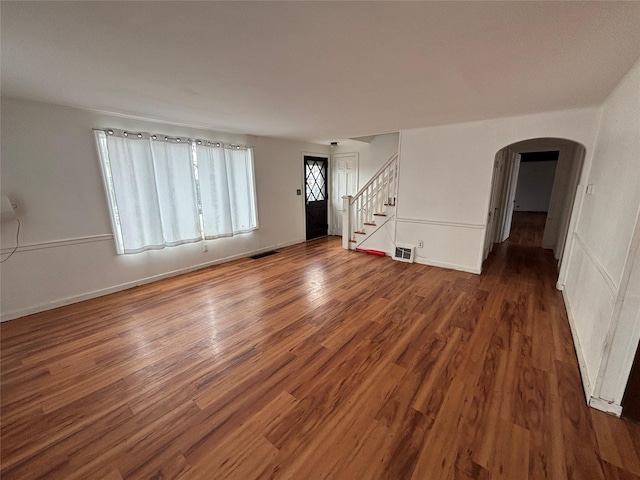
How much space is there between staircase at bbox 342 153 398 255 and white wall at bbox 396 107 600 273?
1.00ft

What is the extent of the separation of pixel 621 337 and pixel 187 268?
5166 millimetres

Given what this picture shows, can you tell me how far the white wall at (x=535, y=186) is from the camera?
36.2 feet

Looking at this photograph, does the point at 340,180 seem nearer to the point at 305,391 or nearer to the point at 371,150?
the point at 371,150

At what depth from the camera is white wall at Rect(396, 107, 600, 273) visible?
3.68 meters

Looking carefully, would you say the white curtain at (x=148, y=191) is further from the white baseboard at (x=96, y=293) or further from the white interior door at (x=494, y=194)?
the white interior door at (x=494, y=194)

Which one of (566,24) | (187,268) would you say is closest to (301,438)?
(566,24)

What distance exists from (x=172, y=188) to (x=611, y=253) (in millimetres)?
5118

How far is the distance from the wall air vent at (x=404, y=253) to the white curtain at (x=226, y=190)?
2.99m

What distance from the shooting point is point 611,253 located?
75.5 inches

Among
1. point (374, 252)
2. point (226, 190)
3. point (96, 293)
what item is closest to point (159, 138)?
point (226, 190)

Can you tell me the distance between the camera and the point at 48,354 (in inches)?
95.0

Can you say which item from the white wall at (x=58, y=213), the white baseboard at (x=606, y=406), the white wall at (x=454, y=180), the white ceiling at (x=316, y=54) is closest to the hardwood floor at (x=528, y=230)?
the white wall at (x=454, y=180)

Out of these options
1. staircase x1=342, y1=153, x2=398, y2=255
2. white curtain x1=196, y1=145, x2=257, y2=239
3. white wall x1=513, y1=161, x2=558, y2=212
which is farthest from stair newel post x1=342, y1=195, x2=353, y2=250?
white wall x1=513, y1=161, x2=558, y2=212

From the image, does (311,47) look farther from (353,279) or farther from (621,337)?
(353,279)
